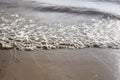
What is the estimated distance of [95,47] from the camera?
4512 millimetres

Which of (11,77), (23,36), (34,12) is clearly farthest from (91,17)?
(11,77)

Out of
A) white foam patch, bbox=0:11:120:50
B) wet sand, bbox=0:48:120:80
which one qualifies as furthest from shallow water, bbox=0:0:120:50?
wet sand, bbox=0:48:120:80

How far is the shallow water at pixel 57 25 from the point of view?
15.0ft

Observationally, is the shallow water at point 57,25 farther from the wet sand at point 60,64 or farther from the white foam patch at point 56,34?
the wet sand at point 60,64

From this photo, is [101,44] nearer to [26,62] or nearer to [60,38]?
[60,38]

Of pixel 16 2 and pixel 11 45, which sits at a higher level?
pixel 16 2

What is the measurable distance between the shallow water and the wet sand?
0.88 feet

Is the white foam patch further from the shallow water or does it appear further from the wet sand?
the wet sand

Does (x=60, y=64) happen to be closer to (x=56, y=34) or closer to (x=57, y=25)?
(x=56, y=34)

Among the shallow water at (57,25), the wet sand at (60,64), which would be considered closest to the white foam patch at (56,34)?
the shallow water at (57,25)

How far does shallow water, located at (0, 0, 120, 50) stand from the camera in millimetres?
4562

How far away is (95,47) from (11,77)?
6.60 ft

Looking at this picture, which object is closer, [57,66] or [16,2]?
[57,66]

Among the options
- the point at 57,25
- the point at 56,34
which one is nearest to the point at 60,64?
the point at 56,34
